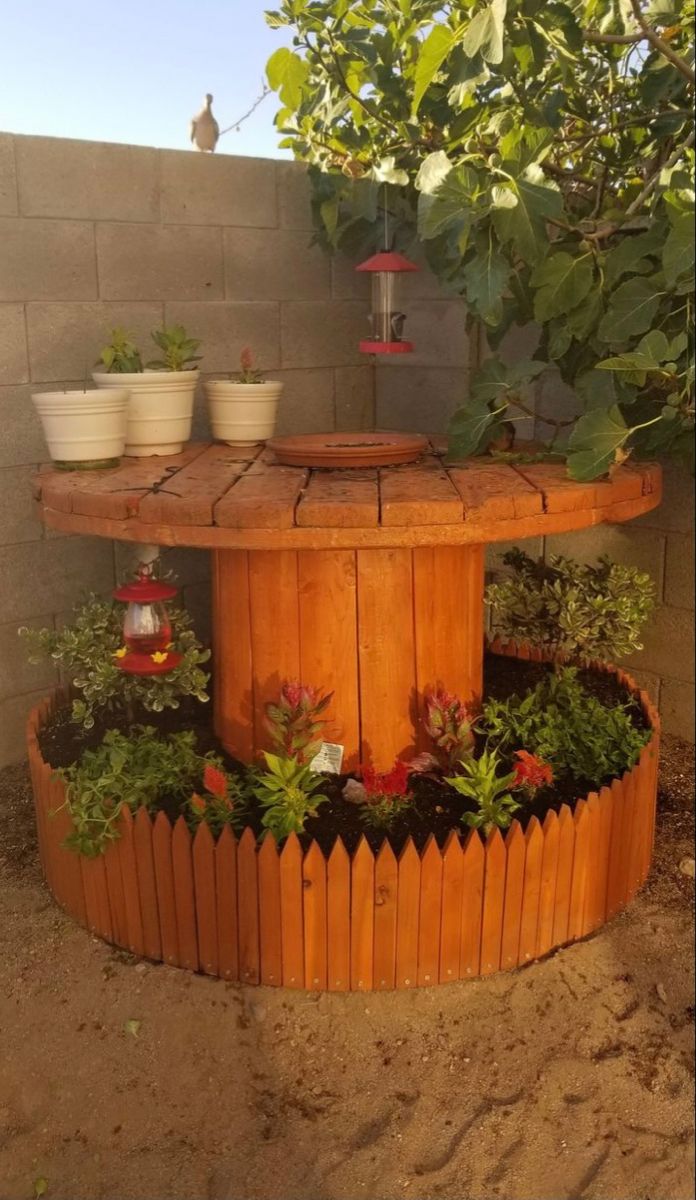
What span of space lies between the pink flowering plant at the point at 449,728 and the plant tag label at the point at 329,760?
25 cm

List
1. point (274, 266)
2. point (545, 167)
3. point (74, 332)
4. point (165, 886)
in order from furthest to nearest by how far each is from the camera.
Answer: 1. point (274, 266)
2. point (74, 332)
3. point (545, 167)
4. point (165, 886)

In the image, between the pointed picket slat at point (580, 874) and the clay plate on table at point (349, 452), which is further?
the clay plate on table at point (349, 452)

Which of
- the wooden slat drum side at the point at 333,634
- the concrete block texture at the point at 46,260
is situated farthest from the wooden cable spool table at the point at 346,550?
the concrete block texture at the point at 46,260

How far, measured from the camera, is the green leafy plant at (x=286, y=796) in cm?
226

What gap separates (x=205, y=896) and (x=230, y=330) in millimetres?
2102

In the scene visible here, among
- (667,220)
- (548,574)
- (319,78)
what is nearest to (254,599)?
(548,574)

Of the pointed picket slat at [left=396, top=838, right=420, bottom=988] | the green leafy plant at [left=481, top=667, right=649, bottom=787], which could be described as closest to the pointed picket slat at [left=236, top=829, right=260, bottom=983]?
the pointed picket slat at [left=396, top=838, right=420, bottom=988]

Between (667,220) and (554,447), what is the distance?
610mm

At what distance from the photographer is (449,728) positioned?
8.16 feet

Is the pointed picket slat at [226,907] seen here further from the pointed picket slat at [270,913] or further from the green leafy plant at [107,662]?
the green leafy plant at [107,662]

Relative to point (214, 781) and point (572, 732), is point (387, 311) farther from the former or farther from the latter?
point (214, 781)

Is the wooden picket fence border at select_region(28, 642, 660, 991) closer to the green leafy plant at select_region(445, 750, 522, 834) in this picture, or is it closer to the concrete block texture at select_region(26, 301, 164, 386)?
the green leafy plant at select_region(445, 750, 522, 834)

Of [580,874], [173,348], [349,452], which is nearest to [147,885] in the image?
[580,874]

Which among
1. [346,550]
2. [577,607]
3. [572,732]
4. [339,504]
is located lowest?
[572,732]
